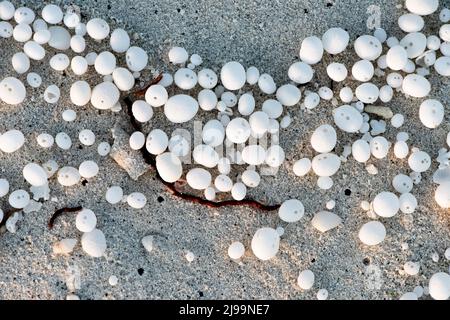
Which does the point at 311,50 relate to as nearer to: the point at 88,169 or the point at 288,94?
the point at 288,94

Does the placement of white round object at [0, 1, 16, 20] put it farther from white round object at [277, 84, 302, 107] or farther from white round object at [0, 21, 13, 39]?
white round object at [277, 84, 302, 107]

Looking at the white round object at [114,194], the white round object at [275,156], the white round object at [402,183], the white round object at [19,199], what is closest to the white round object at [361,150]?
the white round object at [402,183]

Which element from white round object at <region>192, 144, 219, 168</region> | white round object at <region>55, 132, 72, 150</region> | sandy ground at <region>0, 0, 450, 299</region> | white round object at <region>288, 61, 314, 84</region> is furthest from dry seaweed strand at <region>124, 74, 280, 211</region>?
white round object at <region>288, 61, 314, 84</region>

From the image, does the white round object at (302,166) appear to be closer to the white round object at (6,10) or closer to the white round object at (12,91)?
the white round object at (12,91)
